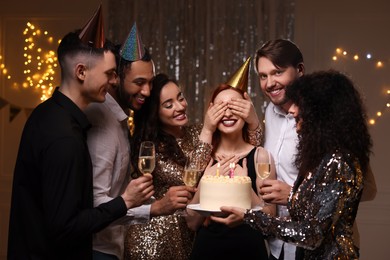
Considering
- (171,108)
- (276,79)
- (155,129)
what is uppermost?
(276,79)

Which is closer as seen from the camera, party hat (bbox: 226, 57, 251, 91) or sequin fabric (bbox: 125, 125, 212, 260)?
sequin fabric (bbox: 125, 125, 212, 260)

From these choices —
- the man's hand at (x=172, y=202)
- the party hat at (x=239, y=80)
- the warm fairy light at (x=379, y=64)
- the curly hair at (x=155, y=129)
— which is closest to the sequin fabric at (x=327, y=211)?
the man's hand at (x=172, y=202)

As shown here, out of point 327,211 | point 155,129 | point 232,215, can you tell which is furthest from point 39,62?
point 327,211

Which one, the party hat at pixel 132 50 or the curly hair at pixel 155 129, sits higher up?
the party hat at pixel 132 50

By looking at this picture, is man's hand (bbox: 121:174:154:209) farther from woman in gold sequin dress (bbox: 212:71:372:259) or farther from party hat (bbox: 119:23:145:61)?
party hat (bbox: 119:23:145:61)

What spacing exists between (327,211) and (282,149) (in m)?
0.88

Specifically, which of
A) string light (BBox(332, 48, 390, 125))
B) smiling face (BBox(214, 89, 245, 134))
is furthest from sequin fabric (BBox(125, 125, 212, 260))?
string light (BBox(332, 48, 390, 125))

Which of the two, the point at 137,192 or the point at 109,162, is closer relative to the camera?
the point at 137,192

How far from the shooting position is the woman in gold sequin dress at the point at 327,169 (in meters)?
2.27

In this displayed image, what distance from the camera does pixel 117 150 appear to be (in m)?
2.66

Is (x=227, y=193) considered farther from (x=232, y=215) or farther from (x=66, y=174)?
(x=66, y=174)

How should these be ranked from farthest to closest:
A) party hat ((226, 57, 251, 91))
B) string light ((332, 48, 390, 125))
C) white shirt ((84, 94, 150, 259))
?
string light ((332, 48, 390, 125))
party hat ((226, 57, 251, 91))
white shirt ((84, 94, 150, 259))

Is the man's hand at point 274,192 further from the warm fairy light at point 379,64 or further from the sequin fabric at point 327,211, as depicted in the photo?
the warm fairy light at point 379,64

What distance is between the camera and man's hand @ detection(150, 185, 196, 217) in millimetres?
2705
